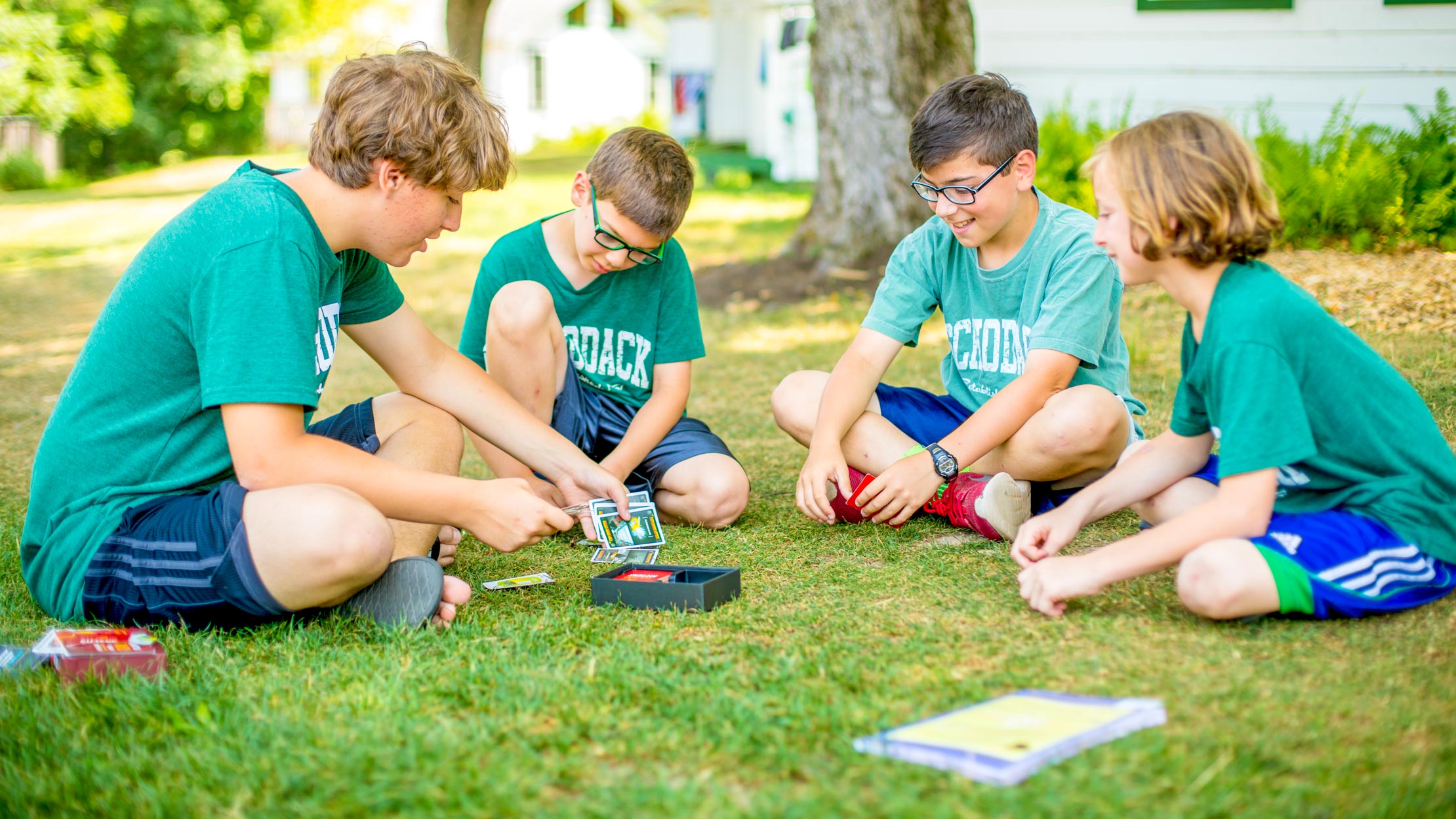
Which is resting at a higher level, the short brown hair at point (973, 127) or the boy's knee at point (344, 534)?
the short brown hair at point (973, 127)

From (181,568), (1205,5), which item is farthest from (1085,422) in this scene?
(1205,5)

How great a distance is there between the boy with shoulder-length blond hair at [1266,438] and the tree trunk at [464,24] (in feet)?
55.2

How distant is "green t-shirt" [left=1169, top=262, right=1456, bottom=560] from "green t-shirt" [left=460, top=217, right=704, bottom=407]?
189cm

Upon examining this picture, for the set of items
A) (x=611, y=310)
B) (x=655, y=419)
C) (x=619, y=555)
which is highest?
(x=611, y=310)

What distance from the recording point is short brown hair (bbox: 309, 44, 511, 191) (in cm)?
272

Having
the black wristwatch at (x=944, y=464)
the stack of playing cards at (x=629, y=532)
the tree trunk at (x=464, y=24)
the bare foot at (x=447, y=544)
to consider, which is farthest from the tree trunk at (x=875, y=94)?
the tree trunk at (x=464, y=24)

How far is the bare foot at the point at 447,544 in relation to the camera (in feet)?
11.1

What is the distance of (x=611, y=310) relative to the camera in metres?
3.99

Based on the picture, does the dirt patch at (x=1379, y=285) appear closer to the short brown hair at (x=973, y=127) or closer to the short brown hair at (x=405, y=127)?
the short brown hair at (x=973, y=127)

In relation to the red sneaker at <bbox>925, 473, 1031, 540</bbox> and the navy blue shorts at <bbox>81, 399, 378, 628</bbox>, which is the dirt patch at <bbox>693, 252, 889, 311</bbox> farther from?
the navy blue shorts at <bbox>81, 399, 378, 628</bbox>

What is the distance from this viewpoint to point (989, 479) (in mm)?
3469

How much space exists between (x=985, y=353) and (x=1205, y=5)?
6537mm

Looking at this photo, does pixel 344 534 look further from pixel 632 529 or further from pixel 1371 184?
pixel 1371 184

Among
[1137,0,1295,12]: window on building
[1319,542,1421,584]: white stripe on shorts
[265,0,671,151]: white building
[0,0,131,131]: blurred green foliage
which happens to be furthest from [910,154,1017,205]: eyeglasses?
[265,0,671,151]: white building
